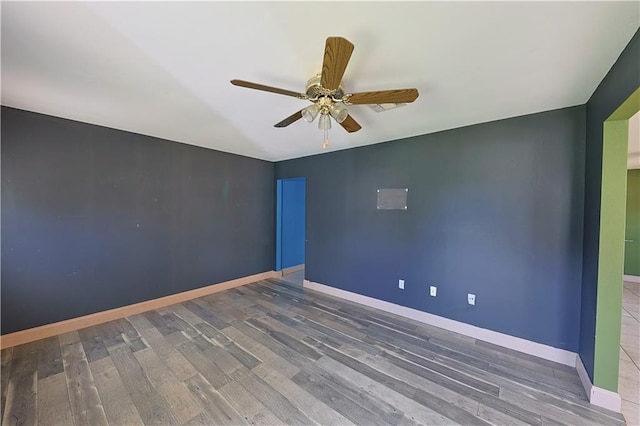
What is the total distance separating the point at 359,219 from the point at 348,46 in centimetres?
277

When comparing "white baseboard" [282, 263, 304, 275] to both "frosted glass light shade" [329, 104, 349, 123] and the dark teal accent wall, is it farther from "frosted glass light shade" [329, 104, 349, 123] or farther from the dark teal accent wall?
the dark teal accent wall

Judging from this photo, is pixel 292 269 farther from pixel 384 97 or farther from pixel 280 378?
pixel 384 97

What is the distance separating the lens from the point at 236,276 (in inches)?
174

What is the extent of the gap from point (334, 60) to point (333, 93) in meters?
0.42

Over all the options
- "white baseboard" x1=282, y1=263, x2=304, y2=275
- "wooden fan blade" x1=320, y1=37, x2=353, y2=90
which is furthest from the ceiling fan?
"white baseboard" x1=282, y1=263, x2=304, y2=275

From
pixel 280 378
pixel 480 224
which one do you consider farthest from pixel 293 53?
pixel 480 224

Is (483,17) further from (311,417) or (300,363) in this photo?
(300,363)

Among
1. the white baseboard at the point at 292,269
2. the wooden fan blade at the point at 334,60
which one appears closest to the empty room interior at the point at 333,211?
the wooden fan blade at the point at 334,60

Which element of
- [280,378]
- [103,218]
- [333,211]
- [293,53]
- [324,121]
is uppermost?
[293,53]

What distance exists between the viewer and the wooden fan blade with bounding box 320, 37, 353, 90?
116 cm

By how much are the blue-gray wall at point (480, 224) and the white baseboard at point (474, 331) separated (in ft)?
0.20

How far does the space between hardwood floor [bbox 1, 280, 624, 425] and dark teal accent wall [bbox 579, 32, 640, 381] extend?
49 cm

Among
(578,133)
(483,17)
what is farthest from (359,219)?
(483,17)

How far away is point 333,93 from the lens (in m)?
1.72
